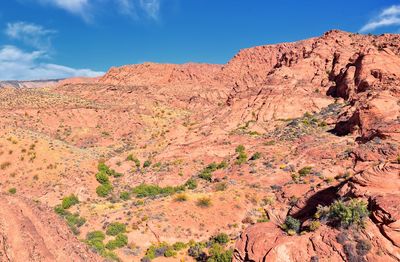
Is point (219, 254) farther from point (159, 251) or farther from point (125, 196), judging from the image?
point (125, 196)

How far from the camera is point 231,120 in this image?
5181 cm

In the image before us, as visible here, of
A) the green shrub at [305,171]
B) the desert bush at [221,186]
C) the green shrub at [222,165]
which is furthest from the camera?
the green shrub at [222,165]

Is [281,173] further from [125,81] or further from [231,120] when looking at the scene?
[125,81]

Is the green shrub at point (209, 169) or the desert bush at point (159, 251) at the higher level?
the green shrub at point (209, 169)

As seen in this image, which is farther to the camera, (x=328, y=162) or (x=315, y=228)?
(x=328, y=162)

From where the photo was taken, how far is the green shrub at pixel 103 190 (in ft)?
123

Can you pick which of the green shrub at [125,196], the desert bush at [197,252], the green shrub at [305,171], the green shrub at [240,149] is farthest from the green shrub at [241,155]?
the desert bush at [197,252]

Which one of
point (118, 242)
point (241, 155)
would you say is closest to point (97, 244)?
point (118, 242)

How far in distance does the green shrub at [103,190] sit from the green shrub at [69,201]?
2874 millimetres

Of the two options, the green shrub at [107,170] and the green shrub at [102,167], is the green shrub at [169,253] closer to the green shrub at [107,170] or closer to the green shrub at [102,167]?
the green shrub at [107,170]

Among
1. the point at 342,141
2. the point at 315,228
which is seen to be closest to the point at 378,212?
the point at 315,228

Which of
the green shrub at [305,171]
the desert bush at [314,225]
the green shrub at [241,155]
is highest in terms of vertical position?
the green shrub at [241,155]

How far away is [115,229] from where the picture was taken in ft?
90.9

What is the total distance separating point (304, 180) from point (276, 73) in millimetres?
30952
